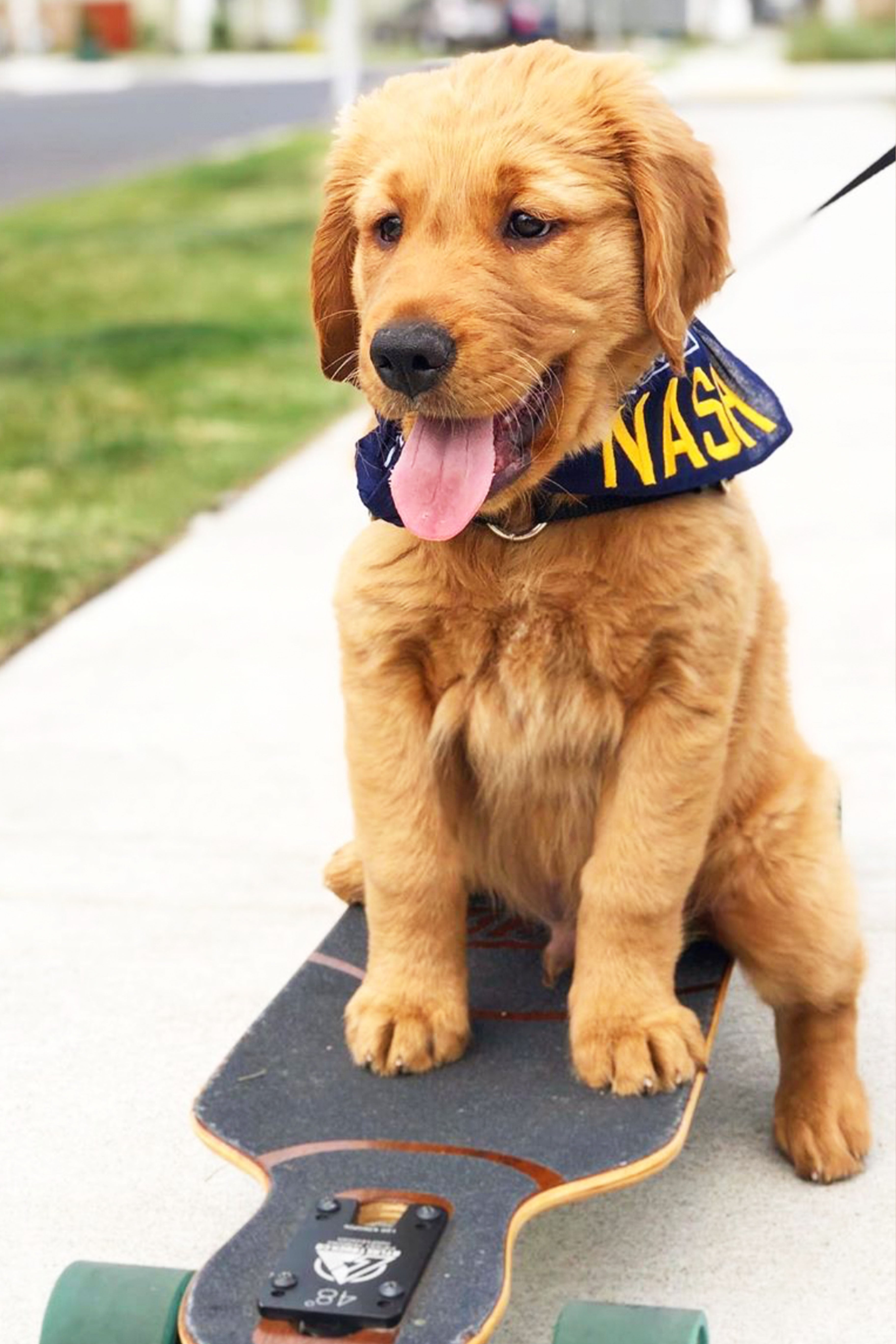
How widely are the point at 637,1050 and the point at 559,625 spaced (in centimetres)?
65

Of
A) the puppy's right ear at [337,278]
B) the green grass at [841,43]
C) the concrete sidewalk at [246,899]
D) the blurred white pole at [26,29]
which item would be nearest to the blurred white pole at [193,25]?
the blurred white pole at [26,29]

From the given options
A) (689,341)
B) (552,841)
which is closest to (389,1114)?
(552,841)

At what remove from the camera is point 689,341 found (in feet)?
10.0

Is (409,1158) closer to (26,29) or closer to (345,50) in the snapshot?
(345,50)

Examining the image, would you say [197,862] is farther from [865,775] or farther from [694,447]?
[694,447]

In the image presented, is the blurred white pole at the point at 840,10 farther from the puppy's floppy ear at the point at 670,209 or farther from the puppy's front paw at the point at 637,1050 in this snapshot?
the puppy's front paw at the point at 637,1050

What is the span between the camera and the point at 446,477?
2707 millimetres

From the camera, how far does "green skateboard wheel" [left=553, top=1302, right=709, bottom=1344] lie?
2.34 metres

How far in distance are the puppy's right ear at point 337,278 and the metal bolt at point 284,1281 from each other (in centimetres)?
135

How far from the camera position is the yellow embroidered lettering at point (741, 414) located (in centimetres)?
298

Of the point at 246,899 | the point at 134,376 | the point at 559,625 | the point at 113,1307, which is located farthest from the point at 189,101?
the point at 113,1307

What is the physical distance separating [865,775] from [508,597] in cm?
219

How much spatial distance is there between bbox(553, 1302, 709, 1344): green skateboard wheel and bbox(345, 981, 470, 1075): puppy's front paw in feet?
2.07

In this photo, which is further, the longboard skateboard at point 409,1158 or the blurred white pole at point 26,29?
the blurred white pole at point 26,29
